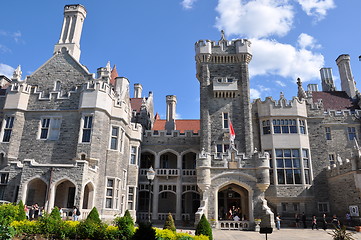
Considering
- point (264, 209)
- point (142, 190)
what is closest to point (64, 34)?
point (142, 190)

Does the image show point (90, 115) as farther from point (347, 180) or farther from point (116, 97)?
point (347, 180)

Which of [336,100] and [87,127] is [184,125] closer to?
[87,127]

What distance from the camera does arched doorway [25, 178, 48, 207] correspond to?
2055 cm

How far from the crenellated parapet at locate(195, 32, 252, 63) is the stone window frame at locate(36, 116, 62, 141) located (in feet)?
49.1

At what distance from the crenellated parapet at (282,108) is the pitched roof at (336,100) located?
5.79 meters

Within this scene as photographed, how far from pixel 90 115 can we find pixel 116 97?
135 inches

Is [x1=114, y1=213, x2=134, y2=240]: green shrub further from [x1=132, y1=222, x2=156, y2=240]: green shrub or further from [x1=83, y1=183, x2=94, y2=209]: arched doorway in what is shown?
[x1=83, y1=183, x2=94, y2=209]: arched doorway

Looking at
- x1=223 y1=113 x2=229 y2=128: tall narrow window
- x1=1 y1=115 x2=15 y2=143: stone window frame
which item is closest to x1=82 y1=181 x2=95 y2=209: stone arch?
x1=1 y1=115 x2=15 y2=143: stone window frame

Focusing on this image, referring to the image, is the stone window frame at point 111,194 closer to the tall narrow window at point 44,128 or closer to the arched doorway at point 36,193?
the arched doorway at point 36,193

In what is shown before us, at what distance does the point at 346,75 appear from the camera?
34031mm

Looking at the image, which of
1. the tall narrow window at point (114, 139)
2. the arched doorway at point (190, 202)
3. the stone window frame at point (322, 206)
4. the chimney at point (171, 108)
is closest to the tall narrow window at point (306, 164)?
the stone window frame at point (322, 206)

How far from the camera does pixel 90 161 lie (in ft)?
70.8

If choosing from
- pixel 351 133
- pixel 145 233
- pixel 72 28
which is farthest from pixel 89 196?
pixel 351 133

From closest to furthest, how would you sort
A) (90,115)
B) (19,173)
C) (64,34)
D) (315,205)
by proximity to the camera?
(19,173) < (90,115) < (315,205) < (64,34)
